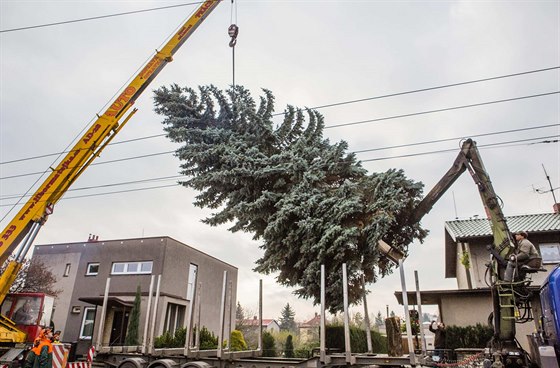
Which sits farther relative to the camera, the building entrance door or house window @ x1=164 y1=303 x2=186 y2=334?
house window @ x1=164 y1=303 x2=186 y2=334

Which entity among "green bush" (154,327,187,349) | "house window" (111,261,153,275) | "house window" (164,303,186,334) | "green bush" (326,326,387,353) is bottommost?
"green bush" (154,327,187,349)

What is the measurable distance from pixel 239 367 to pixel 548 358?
20.7 feet

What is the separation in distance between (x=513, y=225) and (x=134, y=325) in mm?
20546

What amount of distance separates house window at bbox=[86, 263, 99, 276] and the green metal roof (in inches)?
874

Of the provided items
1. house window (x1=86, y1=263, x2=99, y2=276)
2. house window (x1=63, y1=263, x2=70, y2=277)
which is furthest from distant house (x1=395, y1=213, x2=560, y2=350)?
house window (x1=63, y1=263, x2=70, y2=277)

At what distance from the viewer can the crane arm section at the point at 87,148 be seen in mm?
11859

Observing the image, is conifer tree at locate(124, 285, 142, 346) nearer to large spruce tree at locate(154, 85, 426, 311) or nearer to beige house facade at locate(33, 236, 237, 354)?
beige house facade at locate(33, 236, 237, 354)

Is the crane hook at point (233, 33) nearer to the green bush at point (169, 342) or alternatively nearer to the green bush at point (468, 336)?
Answer: the green bush at point (169, 342)

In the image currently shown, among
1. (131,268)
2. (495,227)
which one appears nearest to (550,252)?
(495,227)

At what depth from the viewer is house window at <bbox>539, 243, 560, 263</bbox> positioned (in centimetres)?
1689

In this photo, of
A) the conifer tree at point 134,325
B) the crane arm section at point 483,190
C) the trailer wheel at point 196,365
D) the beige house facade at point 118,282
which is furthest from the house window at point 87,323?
the crane arm section at point 483,190

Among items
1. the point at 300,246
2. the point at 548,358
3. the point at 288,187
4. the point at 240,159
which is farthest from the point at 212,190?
the point at 548,358

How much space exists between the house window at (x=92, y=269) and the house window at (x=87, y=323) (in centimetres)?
233

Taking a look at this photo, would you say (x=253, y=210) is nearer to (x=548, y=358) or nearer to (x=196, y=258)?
(x=548, y=358)
